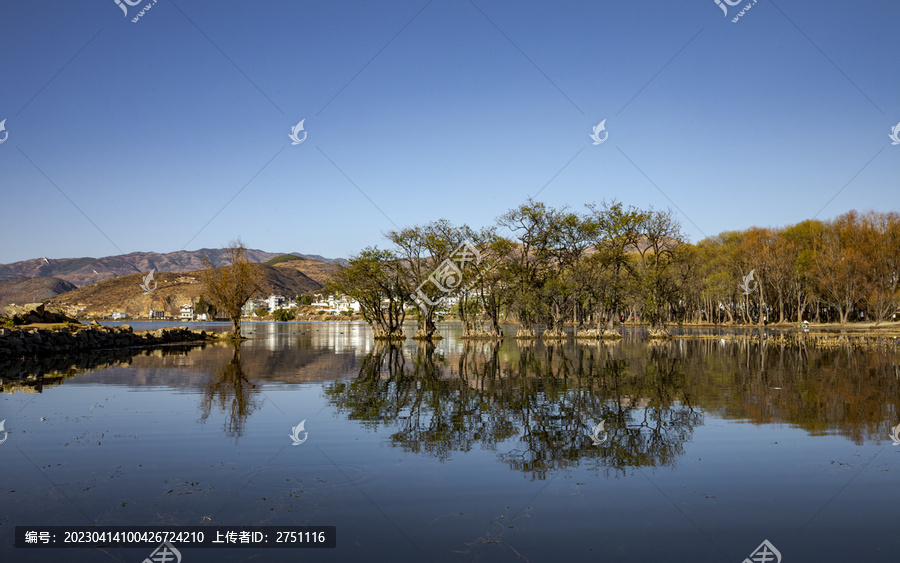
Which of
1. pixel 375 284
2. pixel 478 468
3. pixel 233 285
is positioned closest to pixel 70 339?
pixel 233 285

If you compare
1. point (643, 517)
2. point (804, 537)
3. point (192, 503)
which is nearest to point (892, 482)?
point (804, 537)

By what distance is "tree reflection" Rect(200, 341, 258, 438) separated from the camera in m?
12.0

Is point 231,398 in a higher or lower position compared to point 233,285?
lower

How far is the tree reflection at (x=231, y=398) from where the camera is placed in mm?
11984

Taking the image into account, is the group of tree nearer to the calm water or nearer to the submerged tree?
the submerged tree

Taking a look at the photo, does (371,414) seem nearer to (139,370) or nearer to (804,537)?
(804,537)

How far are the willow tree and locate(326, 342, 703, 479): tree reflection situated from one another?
116ft

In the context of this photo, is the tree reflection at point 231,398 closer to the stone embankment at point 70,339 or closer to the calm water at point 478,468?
the calm water at point 478,468

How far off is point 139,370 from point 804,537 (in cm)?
2412

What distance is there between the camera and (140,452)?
946cm

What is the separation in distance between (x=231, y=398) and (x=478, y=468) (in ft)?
31.1

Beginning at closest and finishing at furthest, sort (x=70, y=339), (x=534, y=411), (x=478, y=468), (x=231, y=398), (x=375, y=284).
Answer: (x=478, y=468) → (x=534, y=411) → (x=231, y=398) → (x=70, y=339) → (x=375, y=284)

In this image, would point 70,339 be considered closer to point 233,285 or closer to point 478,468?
point 233,285

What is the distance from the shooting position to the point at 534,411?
42.6 feet
